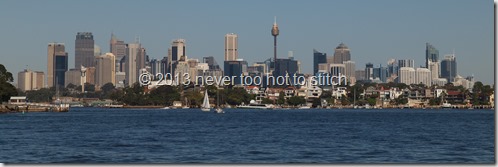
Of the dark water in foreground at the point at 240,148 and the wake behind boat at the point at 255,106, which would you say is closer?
the dark water in foreground at the point at 240,148

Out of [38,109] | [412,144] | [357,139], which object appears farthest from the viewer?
[38,109]

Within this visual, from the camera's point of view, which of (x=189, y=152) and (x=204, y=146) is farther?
(x=204, y=146)

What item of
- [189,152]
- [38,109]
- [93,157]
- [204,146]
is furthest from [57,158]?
[38,109]

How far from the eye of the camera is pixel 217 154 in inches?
1272

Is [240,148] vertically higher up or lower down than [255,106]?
lower down

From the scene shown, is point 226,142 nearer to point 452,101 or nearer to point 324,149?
point 324,149

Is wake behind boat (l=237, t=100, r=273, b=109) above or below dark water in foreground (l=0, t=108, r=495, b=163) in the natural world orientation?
above

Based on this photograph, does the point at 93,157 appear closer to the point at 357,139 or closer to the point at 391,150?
the point at 391,150

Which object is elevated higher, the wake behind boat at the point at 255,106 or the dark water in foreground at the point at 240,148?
the wake behind boat at the point at 255,106

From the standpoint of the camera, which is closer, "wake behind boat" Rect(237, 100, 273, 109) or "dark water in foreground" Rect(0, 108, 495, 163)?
"dark water in foreground" Rect(0, 108, 495, 163)

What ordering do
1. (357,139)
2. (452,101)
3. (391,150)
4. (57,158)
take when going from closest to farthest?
1. (57,158)
2. (391,150)
3. (357,139)
4. (452,101)

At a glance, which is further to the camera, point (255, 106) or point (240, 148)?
point (255, 106)

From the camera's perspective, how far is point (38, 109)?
363ft

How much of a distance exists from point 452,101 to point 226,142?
153m
